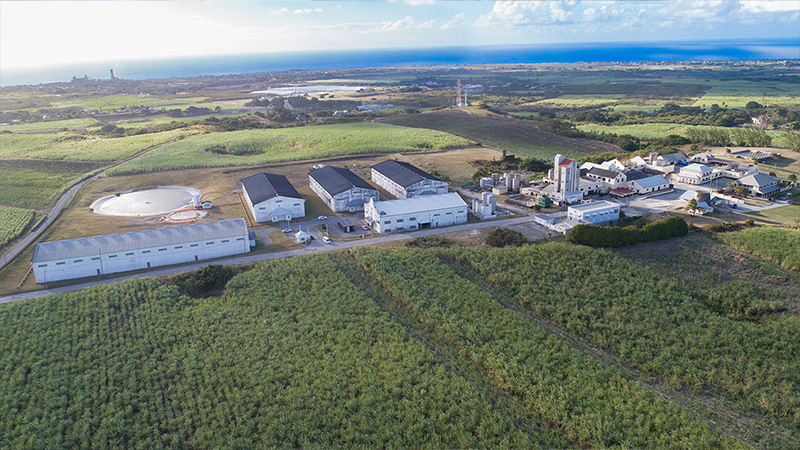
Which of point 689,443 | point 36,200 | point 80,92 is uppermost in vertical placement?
point 80,92

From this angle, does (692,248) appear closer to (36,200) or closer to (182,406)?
(182,406)

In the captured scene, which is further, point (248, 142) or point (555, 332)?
point (248, 142)

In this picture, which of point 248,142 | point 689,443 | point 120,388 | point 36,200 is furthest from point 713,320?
point 248,142

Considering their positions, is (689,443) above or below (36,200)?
below

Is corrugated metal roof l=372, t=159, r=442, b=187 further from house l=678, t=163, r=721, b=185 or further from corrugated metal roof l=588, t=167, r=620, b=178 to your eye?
house l=678, t=163, r=721, b=185

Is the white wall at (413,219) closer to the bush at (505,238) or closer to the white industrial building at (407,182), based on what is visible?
the bush at (505,238)

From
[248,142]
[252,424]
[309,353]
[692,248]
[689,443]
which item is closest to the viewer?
[689,443]
